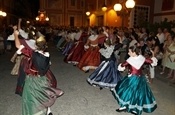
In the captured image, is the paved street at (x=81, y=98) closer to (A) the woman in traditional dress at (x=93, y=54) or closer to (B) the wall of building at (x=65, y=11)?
(A) the woman in traditional dress at (x=93, y=54)

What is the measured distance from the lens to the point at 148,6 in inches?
727

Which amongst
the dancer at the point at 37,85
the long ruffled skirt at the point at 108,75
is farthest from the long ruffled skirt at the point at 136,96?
the dancer at the point at 37,85

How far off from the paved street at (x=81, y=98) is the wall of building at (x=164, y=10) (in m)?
8.86

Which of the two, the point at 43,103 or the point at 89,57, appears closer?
the point at 43,103

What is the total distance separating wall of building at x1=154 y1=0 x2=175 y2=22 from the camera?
16.1m

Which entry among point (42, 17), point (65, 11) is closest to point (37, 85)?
point (42, 17)

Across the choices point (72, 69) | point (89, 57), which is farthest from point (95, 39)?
point (72, 69)

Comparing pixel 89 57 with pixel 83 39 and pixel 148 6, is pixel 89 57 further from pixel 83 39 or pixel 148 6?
pixel 148 6

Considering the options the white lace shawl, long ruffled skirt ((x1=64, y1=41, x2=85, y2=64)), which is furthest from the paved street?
long ruffled skirt ((x1=64, y1=41, x2=85, y2=64))

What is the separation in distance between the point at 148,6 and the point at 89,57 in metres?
11.3

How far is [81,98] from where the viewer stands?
6211 mm

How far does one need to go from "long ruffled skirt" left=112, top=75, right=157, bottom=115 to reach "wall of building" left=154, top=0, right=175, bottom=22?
12332 mm

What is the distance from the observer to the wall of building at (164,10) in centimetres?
1606

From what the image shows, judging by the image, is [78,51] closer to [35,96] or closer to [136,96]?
[136,96]
